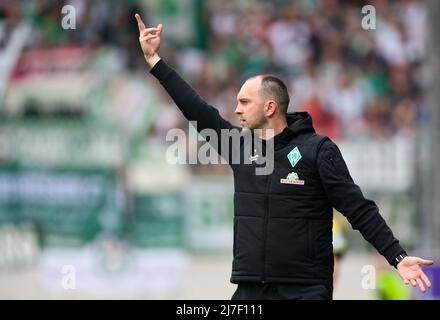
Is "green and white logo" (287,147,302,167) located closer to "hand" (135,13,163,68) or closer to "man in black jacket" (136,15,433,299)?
"man in black jacket" (136,15,433,299)

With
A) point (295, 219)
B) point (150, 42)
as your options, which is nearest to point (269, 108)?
point (295, 219)

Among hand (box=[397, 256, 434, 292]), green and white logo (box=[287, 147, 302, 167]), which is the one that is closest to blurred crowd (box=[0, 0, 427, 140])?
green and white logo (box=[287, 147, 302, 167])

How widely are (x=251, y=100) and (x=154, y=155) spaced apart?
10707mm

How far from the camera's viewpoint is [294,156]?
609cm

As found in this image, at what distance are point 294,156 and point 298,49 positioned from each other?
13585 mm

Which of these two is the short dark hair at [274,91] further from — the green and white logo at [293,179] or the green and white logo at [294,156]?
the green and white logo at [293,179]

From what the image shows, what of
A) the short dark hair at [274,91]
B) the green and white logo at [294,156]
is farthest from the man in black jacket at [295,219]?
the short dark hair at [274,91]

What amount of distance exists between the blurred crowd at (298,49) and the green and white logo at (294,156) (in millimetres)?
11345

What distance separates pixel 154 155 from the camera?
55.3ft

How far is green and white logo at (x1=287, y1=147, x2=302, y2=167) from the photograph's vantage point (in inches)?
239

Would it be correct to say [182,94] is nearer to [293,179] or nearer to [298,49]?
[293,179]

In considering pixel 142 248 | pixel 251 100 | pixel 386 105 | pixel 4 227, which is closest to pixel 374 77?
pixel 386 105

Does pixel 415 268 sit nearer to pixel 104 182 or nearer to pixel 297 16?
pixel 104 182

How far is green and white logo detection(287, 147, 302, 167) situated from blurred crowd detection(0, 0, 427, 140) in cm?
1135
